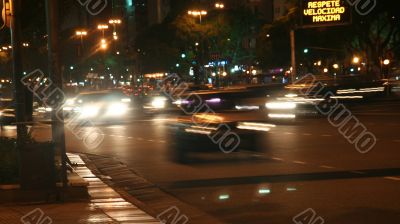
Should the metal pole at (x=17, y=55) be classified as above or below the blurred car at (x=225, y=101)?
above

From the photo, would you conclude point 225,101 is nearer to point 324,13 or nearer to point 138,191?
point 324,13

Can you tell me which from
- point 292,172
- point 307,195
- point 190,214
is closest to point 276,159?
point 292,172

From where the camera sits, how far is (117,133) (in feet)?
95.9

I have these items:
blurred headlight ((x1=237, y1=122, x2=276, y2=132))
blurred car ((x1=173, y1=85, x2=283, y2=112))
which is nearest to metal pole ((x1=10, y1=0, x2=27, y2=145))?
blurred headlight ((x1=237, y1=122, x2=276, y2=132))

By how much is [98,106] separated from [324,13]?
17.2 meters

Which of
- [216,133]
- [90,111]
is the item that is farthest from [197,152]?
[90,111]

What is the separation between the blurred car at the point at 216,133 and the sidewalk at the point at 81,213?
7.26m

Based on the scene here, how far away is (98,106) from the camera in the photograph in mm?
38812

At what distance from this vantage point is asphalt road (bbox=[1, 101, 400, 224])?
1062 cm

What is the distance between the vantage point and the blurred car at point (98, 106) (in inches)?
1521

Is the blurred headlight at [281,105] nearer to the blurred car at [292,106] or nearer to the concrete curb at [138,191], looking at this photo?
the blurred car at [292,106]

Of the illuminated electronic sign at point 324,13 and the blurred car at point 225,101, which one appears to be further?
the illuminated electronic sign at point 324,13

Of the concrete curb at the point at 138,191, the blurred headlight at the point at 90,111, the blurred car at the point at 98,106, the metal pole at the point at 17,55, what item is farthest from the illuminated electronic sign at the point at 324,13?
the blurred headlight at the point at 90,111

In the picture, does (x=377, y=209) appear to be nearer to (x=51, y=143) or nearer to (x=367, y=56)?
(x=51, y=143)
